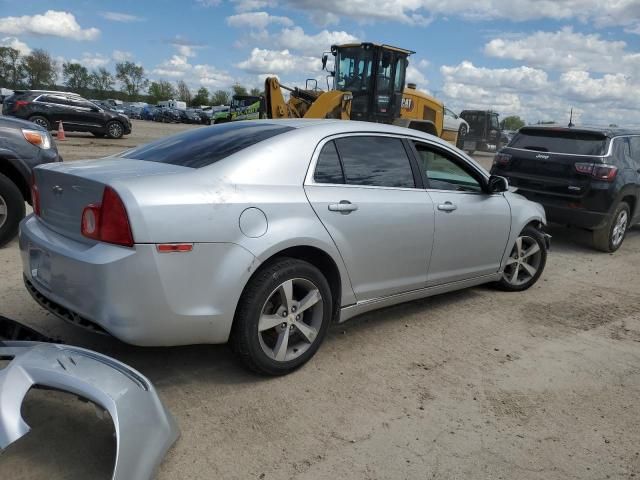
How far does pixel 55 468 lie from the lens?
2.33 meters

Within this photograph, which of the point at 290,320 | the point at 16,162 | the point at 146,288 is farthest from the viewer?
the point at 16,162

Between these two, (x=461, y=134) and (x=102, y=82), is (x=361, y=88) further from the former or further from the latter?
(x=102, y=82)

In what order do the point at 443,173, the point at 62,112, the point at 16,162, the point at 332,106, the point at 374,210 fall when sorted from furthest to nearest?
1. the point at 62,112
2. the point at 332,106
3. the point at 16,162
4. the point at 443,173
5. the point at 374,210

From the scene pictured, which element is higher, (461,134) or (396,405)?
(461,134)

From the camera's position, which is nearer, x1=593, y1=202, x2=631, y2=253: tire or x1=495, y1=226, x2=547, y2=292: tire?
x1=495, y1=226, x2=547, y2=292: tire

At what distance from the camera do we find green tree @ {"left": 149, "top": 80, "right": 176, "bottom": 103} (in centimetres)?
10694

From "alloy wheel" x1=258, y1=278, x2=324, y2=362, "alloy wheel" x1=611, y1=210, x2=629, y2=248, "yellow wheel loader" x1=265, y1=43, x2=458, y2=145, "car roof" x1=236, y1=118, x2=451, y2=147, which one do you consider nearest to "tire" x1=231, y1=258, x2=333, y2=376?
"alloy wheel" x1=258, y1=278, x2=324, y2=362

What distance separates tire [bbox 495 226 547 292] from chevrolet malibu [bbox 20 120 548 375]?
1065 millimetres

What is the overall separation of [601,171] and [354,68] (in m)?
8.74

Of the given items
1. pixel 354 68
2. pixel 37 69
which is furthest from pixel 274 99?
pixel 37 69

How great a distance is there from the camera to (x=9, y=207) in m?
5.53

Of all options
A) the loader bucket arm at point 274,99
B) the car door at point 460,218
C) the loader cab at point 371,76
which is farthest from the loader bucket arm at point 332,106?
the car door at point 460,218

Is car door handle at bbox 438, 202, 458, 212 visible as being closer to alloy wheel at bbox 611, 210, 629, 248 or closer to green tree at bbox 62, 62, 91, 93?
alloy wheel at bbox 611, 210, 629, 248

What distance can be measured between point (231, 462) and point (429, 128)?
14.8 metres
